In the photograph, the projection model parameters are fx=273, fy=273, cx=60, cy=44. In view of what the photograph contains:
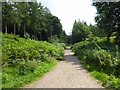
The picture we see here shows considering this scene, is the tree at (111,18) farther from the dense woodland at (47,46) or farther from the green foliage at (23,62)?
the green foliage at (23,62)

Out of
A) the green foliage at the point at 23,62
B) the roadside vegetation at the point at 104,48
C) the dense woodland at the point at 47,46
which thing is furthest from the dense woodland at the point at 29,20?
the green foliage at the point at 23,62

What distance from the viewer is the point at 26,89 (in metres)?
11.8

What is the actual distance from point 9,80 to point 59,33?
223ft

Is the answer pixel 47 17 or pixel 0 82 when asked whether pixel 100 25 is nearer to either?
pixel 0 82

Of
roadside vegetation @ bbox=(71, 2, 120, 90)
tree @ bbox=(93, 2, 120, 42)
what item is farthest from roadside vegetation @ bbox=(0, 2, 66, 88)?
tree @ bbox=(93, 2, 120, 42)

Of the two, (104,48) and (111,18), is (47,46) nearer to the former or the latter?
(104,48)

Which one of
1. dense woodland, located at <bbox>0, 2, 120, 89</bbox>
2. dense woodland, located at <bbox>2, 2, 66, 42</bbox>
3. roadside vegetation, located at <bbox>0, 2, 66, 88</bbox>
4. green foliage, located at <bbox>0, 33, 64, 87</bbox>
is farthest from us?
dense woodland, located at <bbox>2, 2, 66, 42</bbox>

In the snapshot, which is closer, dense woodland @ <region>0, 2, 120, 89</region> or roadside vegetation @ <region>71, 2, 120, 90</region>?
roadside vegetation @ <region>71, 2, 120, 90</region>

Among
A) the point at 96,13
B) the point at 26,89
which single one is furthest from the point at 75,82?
the point at 96,13

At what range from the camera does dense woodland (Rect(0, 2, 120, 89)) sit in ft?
51.8

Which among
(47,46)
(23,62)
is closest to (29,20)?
(47,46)

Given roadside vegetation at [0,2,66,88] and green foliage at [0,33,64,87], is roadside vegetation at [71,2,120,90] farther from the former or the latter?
green foliage at [0,33,64,87]

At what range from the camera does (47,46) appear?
28.9 meters

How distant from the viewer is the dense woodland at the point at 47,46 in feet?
51.8
